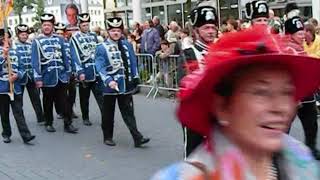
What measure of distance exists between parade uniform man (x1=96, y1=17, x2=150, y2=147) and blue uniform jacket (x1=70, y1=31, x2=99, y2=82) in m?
2.01

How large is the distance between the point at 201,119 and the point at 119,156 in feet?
19.8

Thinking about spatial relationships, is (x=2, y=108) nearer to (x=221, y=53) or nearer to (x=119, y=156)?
(x=119, y=156)

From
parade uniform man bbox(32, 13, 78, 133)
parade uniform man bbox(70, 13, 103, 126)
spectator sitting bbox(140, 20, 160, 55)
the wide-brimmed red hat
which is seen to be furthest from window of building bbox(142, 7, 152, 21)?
the wide-brimmed red hat

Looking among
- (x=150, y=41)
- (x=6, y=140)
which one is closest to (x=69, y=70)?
(x=6, y=140)

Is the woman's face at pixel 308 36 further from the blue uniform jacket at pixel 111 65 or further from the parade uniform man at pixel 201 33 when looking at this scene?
the parade uniform man at pixel 201 33

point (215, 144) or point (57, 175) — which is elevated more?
point (215, 144)

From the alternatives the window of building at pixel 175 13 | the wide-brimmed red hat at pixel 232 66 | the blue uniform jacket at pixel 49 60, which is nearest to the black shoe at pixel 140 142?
the blue uniform jacket at pixel 49 60

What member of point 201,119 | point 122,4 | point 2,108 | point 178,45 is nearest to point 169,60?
point 178,45

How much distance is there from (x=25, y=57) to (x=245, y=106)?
884 cm

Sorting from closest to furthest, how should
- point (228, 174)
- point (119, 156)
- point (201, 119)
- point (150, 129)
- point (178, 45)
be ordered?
point (228, 174) < point (201, 119) < point (119, 156) < point (150, 129) < point (178, 45)

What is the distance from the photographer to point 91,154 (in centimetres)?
794

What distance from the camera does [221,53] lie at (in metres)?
1.61

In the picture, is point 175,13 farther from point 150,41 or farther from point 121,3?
point 150,41

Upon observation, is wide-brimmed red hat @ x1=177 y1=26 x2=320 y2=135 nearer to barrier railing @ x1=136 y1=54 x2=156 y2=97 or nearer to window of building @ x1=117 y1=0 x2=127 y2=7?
barrier railing @ x1=136 y1=54 x2=156 y2=97
